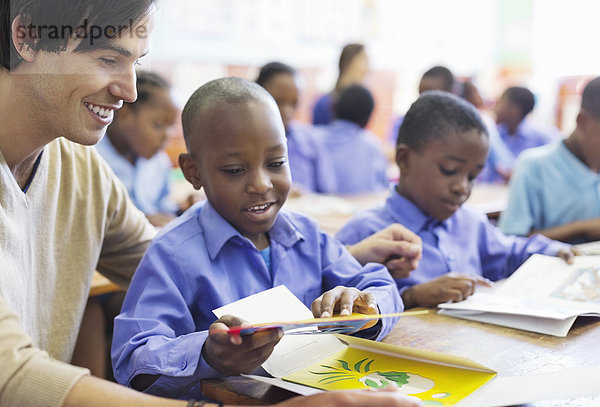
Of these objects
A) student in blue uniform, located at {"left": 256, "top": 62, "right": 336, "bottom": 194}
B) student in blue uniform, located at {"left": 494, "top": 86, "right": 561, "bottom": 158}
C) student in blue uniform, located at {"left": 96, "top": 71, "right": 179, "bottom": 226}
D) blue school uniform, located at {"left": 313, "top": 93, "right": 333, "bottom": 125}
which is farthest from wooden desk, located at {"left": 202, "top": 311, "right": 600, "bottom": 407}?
student in blue uniform, located at {"left": 494, "top": 86, "right": 561, "bottom": 158}

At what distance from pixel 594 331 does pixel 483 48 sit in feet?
26.9

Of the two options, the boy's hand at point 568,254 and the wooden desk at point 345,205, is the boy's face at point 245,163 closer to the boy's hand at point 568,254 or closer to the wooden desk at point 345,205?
the boy's hand at point 568,254

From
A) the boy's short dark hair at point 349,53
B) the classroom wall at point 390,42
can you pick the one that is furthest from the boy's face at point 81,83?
the boy's short dark hair at point 349,53

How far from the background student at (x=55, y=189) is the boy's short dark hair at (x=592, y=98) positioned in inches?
74.3

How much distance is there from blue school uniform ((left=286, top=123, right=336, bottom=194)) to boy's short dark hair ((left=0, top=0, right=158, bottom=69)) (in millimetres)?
3005

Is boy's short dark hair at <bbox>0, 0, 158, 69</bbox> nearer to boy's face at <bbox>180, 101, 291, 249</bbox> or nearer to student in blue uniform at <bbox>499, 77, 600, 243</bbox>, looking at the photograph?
boy's face at <bbox>180, 101, 291, 249</bbox>

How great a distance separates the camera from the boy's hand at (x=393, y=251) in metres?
1.51

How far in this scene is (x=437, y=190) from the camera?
5.98 feet

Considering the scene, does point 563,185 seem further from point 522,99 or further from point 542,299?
point 522,99

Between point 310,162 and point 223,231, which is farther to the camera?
point 310,162

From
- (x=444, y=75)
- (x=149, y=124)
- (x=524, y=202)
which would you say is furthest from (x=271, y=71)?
(x=524, y=202)

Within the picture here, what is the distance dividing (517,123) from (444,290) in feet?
13.3

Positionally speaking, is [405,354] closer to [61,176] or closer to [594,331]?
[594,331]

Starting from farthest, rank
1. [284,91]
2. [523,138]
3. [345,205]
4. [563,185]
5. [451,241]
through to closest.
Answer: [523,138] < [284,91] < [345,205] < [563,185] < [451,241]
